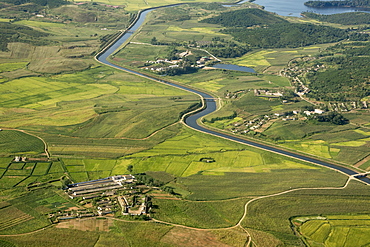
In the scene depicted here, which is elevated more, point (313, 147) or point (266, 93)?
point (266, 93)

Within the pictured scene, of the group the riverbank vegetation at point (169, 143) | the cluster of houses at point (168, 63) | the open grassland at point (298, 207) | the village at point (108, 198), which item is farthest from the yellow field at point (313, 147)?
the cluster of houses at point (168, 63)

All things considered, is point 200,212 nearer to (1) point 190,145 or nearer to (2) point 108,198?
(2) point 108,198

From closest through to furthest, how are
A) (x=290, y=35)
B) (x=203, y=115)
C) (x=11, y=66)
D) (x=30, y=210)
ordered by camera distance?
(x=30, y=210) → (x=203, y=115) → (x=11, y=66) → (x=290, y=35)

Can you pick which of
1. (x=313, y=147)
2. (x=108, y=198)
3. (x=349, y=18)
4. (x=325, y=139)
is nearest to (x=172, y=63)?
(x=325, y=139)

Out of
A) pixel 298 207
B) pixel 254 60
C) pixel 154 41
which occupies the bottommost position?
pixel 298 207

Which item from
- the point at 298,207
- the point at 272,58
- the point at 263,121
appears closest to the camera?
the point at 298,207

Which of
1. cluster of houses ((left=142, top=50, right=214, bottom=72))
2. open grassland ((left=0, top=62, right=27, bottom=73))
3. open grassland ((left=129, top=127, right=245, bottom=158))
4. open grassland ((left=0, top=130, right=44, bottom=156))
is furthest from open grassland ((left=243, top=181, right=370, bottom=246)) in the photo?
open grassland ((left=0, top=62, right=27, bottom=73))

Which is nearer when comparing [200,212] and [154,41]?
[200,212]

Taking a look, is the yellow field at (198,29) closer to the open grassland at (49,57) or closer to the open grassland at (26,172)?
the open grassland at (49,57)
